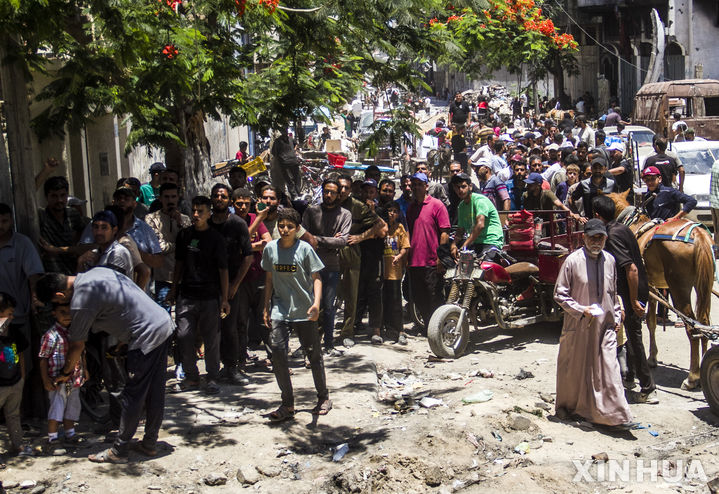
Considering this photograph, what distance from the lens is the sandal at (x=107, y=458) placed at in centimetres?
649

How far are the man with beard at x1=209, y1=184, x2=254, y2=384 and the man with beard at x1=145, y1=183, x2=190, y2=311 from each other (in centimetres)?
41

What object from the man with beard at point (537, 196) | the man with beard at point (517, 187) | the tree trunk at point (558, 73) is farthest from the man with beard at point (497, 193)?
the tree trunk at point (558, 73)

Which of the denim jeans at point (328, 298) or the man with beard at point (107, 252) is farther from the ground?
the man with beard at point (107, 252)

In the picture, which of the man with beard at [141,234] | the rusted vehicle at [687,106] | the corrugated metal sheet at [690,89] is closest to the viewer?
the man with beard at [141,234]

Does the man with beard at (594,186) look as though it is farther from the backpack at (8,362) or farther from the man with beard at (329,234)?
the backpack at (8,362)

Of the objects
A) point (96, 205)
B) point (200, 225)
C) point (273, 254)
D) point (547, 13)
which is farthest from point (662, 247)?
point (547, 13)

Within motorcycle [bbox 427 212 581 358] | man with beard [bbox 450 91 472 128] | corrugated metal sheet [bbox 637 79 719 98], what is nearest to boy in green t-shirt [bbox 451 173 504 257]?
motorcycle [bbox 427 212 581 358]

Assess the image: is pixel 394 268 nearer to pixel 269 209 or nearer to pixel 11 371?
pixel 269 209

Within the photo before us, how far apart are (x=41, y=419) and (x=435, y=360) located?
4.24 m

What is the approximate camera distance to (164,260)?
8609mm

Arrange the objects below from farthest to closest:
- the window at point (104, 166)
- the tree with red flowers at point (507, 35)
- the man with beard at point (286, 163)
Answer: the window at point (104, 166), the tree with red flowers at point (507, 35), the man with beard at point (286, 163)

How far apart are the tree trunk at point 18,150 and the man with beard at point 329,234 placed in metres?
3.00

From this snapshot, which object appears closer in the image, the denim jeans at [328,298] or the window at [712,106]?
the denim jeans at [328,298]

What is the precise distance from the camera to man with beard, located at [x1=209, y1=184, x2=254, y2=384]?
8383 mm
